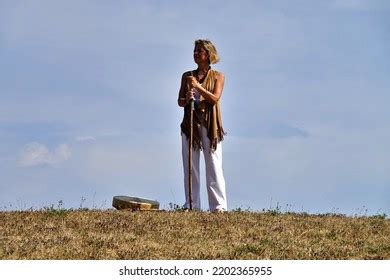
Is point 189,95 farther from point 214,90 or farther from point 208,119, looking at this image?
point 208,119

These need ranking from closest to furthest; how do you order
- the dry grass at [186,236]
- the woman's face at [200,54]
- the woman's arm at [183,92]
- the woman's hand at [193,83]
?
the dry grass at [186,236], the woman's hand at [193,83], the woman's face at [200,54], the woman's arm at [183,92]

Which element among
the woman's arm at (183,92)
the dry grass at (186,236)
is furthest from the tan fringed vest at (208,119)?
the dry grass at (186,236)

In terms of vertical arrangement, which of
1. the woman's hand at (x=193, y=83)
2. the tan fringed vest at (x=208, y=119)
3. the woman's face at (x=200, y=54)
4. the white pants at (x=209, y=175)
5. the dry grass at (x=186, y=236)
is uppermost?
the woman's face at (x=200, y=54)

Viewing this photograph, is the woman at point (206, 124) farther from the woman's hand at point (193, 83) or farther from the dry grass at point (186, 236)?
the dry grass at point (186, 236)

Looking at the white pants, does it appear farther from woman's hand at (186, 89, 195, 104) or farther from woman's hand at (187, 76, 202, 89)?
woman's hand at (187, 76, 202, 89)

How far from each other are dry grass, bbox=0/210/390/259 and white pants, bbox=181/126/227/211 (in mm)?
831

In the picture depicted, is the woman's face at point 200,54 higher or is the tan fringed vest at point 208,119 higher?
the woman's face at point 200,54

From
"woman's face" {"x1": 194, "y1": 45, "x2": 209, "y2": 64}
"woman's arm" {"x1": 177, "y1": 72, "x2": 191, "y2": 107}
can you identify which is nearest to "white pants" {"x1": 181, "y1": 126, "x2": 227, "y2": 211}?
"woman's arm" {"x1": 177, "y1": 72, "x2": 191, "y2": 107}

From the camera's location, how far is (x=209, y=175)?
18719mm

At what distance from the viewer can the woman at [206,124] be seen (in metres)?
18.6

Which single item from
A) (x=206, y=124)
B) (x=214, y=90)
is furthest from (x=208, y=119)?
(x=214, y=90)

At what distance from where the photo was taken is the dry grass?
13.2 m
